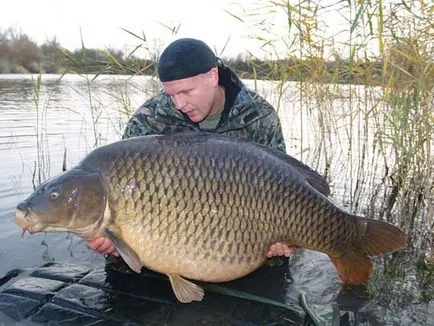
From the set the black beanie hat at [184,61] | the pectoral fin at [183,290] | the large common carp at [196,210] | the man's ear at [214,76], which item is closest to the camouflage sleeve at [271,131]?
the man's ear at [214,76]

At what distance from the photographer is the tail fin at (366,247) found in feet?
6.30

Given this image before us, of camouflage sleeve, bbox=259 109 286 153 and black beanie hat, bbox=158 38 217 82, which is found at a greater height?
black beanie hat, bbox=158 38 217 82

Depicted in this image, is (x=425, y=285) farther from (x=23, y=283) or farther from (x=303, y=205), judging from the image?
(x=23, y=283)

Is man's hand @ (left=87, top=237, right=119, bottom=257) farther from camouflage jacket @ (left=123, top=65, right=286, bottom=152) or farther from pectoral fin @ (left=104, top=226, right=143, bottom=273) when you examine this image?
camouflage jacket @ (left=123, top=65, right=286, bottom=152)

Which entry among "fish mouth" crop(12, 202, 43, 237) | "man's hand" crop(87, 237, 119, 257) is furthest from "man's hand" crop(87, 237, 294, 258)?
"fish mouth" crop(12, 202, 43, 237)

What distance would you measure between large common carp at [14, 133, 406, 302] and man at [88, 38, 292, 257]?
1.43ft

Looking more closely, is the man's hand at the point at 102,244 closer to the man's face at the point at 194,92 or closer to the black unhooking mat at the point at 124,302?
the black unhooking mat at the point at 124,302

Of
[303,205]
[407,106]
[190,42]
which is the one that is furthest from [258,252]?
[407,106]

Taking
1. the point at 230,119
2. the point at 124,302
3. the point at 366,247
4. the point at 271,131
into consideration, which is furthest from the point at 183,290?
the point at 271,131

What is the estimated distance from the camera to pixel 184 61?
7.27ft

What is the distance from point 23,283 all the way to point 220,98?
1316mm

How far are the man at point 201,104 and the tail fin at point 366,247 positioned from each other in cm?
84

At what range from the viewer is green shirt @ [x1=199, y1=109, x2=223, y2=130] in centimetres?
258

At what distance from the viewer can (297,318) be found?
1893 millimetres
